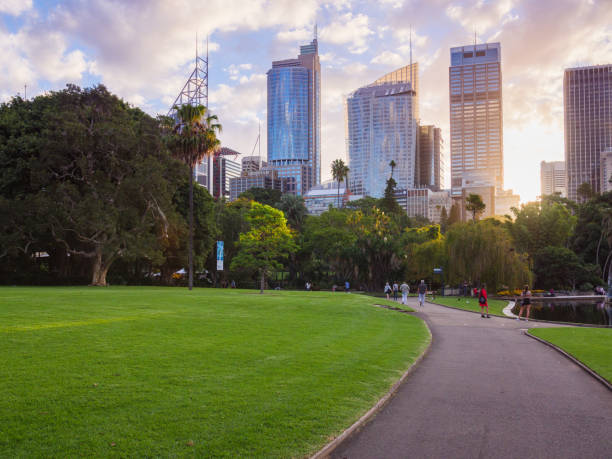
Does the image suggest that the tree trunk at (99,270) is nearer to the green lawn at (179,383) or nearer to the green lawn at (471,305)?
the green lawn at (179,383)

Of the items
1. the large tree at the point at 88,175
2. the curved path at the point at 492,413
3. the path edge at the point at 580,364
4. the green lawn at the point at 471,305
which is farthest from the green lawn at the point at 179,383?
the large tree at the point at 88,175

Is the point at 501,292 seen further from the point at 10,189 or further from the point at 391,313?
the point at 10,189

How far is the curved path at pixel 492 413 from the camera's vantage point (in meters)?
5.77

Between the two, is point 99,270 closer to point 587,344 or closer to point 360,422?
point 587,344

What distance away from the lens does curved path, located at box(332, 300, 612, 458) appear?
18.9 feet

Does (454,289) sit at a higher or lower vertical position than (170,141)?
lower

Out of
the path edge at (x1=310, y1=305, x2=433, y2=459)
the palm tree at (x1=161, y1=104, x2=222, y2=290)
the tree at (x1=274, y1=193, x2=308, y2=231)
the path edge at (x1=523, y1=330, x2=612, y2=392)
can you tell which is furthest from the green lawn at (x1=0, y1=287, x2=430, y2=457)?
the tree at (x1=274, y1=193, x2=308, y2=231)

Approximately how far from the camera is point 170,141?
41438 mm

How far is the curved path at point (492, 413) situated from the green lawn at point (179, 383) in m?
0.58

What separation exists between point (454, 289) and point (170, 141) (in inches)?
1552

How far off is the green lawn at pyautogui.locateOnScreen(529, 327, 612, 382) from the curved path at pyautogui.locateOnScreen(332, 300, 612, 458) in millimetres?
423

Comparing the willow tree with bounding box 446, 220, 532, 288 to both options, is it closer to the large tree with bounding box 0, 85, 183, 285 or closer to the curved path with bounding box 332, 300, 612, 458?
the large tree with bounding box 0, 85, 183, 285

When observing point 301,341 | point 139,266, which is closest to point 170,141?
point 139,266

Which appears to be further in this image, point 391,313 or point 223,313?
point 391,313
